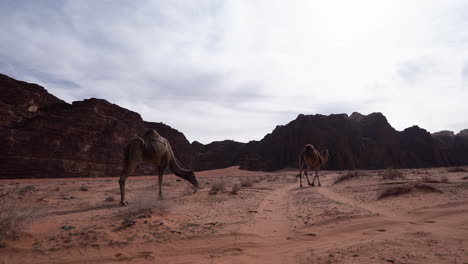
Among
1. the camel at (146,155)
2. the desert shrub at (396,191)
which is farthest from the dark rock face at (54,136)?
the desert shrub at (396,191)

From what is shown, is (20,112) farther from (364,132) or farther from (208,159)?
(364,132)

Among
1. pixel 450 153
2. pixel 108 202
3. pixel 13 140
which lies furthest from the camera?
pixel 450 153

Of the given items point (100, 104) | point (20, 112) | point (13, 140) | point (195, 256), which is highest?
point (100, 104)

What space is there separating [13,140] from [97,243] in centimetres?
3607

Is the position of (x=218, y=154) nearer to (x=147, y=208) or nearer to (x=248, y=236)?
(x=147, y=208)

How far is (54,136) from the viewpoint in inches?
1369

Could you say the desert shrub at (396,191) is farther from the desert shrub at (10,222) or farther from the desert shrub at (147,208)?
the desert shrub at (10,222)

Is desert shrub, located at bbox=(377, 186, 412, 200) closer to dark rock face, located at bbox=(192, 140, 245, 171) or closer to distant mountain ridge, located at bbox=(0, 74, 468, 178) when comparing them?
distant mountain ridge, located at bbox=(0, 74, 468, 178)

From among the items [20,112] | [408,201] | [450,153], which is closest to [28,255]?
[408,201]

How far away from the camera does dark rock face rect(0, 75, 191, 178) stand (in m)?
31.7

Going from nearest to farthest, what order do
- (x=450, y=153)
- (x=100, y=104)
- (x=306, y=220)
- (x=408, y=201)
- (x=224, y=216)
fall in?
(x=306, y=220) → (x=224, y=216) → (x=408, y=201) → (x=100, y=104) → (x=450, y=153)

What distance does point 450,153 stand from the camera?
73.4 m

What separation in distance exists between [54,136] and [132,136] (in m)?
13.5

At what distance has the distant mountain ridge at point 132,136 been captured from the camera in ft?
108
